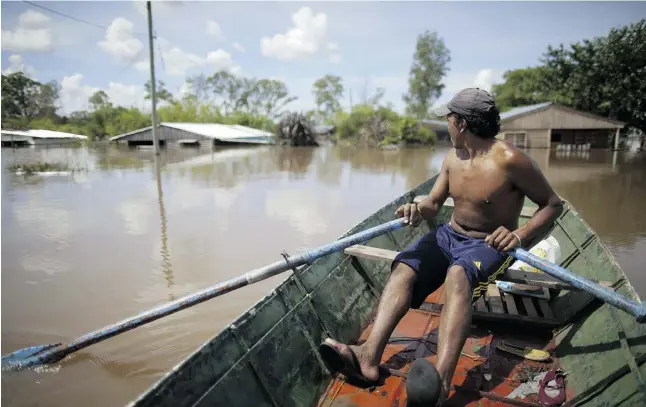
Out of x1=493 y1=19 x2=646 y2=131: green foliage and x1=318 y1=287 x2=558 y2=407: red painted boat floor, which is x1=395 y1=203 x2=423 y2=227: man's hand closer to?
x1=318 y1=287 x2=558 y2=407: red painted boat floor

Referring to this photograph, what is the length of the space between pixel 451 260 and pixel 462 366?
715 mm

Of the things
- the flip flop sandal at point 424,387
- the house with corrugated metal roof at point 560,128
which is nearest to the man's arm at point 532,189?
the flip flop sandal at point 424,387

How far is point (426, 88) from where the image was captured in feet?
165

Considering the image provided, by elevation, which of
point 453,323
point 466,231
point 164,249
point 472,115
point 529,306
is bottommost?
point 164,249

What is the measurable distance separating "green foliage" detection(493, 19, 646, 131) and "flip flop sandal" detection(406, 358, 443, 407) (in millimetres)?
32471

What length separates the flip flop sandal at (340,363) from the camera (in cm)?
229

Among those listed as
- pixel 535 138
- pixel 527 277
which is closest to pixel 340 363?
pixel 527 277

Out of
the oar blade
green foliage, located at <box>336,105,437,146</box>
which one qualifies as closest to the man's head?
the oar blade

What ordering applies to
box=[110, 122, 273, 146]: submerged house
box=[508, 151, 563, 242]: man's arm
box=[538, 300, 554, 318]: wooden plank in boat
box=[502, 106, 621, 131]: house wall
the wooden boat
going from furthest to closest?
box=[110, 122, 273, 146]: submerged house < box=[502, 106, 621, 131]: house wall < box=[538, 300, 554, 318]: wooden plank in boat < box=[508, 151, 563, 242]: man's arm < the wooden boat

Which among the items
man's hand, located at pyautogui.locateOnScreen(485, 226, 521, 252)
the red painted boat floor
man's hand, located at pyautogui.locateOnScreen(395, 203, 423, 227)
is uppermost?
Answer: man's hand, located at pyautogui.locateOnScreen(395, 203, 423, 227)

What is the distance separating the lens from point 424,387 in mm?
1843

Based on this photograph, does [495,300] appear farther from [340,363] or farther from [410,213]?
[340,363]

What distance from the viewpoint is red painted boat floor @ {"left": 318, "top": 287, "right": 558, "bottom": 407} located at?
7.62ft

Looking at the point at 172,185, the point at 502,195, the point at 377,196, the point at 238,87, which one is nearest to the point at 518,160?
the point at 502,195
